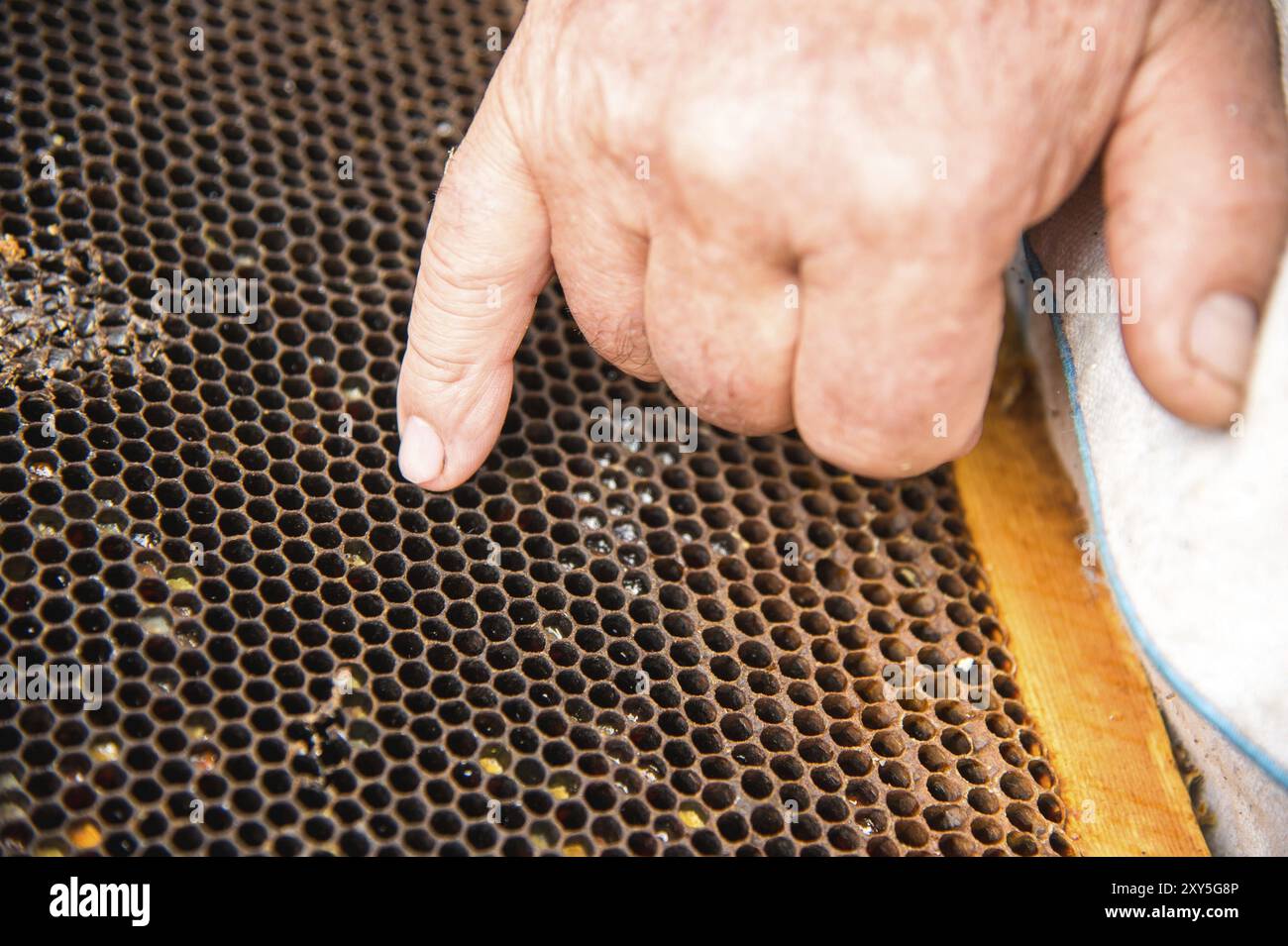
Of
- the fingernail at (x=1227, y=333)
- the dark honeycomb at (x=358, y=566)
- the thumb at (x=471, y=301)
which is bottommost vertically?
the dark honeycomb at (x=358, y=566)

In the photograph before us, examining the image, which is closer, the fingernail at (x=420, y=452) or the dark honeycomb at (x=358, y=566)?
the dark honeycomb at (x=358, y=566)

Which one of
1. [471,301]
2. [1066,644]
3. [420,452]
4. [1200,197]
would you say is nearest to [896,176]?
[1200,197]

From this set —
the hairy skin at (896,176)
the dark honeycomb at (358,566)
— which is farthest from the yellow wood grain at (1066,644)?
the hairy skin at (896,176)

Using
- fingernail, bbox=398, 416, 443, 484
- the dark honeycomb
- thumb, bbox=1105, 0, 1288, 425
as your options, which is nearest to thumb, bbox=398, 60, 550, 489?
fingernail, bbox=398, 416, 443, 484

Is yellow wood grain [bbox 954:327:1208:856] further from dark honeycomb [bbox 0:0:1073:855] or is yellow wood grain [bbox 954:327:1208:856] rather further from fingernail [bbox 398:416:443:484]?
fingernail [bbox 398:416:443:484]

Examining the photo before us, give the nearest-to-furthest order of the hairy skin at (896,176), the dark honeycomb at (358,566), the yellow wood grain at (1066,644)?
the hairy skin at (896,176) < the dark honeycomb at (358,566) < the yellow wood grain at (1066,644)

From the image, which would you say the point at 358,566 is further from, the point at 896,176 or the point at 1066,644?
the point at 1066,644

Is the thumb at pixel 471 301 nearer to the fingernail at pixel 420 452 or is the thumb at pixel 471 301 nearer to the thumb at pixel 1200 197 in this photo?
the fingernail at pixel 420 452
